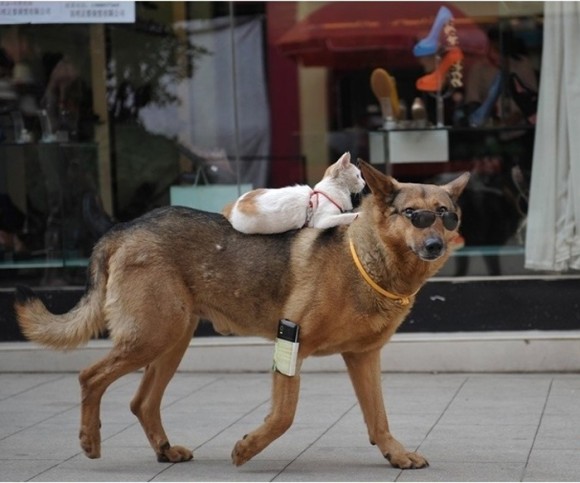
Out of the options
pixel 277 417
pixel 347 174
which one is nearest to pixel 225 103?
pixel 347 174

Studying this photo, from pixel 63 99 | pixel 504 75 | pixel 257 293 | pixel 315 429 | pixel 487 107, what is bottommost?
pixel 315 429

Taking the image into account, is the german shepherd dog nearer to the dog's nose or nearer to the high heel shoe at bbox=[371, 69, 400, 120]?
the dog's nose

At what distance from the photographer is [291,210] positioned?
6594 mm

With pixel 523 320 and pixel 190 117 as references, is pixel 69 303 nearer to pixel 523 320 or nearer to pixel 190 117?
pixel 190 117

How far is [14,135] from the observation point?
1013 cm

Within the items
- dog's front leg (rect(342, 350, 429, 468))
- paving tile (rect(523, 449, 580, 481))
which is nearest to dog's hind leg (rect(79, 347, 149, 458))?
dog's front leg (rect(342, 350, 429, 468))

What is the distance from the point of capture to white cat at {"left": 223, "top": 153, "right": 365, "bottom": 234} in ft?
21.6

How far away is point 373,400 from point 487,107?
3.87 metres

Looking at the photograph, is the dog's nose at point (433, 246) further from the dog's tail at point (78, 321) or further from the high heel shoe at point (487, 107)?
the high heel shoe at point (487, 107)

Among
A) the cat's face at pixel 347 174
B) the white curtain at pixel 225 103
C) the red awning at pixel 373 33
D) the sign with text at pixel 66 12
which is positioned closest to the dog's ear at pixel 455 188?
the cat's face at pixel 347 174

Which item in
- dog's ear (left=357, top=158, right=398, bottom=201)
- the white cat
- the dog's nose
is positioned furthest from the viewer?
the white cat

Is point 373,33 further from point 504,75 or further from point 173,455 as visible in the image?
point 173,455

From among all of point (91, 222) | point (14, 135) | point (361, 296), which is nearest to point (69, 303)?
point (91, 222)

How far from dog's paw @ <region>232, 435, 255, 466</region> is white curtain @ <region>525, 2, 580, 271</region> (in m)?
3.95
